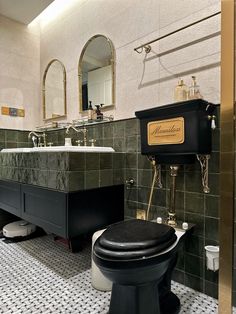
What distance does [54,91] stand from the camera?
2.53 m

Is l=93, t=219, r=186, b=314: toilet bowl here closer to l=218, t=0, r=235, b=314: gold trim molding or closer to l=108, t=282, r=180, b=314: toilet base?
l=108, t=282, r=180, b=314: toilet base

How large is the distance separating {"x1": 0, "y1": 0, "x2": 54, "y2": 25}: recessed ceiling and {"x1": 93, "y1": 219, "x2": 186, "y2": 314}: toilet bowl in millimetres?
2300

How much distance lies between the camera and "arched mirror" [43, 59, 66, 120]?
7.88ft

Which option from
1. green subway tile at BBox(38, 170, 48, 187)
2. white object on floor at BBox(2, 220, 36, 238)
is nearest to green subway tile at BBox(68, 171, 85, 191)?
green subway tile at BBox(38, 170, 48, 187)

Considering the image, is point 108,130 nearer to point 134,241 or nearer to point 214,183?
point 214,183

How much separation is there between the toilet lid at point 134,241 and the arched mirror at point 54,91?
1678 millimetres

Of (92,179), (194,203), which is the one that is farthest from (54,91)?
(194,203)

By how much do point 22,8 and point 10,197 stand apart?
6.32ft

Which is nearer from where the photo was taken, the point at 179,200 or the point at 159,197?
the point at 179,200

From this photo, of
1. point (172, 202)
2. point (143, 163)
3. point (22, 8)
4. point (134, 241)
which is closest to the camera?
point (134, 241)

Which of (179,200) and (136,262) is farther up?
(179,200)

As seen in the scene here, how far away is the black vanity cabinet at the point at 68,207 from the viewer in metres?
1.36

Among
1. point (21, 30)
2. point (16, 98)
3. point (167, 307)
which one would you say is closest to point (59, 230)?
point (167, 307)

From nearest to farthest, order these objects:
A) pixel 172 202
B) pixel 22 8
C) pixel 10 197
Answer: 1. pixel 172 202
2. pixel 10 197
3. pixel 22 8
